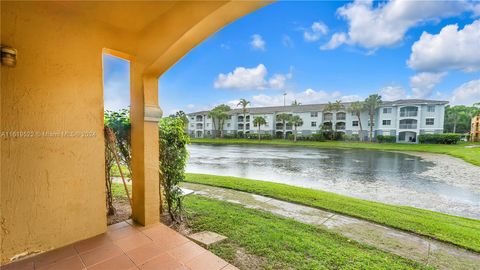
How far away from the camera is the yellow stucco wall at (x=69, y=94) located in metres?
2.17

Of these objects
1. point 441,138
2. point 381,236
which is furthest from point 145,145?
point 441,138

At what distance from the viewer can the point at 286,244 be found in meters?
2.75

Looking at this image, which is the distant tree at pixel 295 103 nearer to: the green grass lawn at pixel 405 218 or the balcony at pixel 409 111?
the balcony at pixel 409 111

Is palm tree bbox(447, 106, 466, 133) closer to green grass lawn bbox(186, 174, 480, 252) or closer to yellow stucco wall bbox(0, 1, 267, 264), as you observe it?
green grass lawn bbox(186, 174, 480, 252)

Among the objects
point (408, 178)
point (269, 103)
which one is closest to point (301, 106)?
point (269, 103)

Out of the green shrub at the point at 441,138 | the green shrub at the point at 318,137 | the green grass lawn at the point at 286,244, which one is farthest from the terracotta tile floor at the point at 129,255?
the green shrub at the point at 441,138

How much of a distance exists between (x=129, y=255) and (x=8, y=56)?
2.46 metres

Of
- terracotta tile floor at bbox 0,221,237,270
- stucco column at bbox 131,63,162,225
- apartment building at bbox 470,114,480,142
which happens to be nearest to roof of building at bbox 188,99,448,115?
apartment building at bbox 470,114,480,142

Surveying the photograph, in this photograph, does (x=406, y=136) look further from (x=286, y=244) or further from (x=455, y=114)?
(x=286, y=244)

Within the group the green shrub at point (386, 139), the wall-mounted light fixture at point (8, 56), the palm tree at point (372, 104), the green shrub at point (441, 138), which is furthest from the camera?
the palm tree at point (372, 104)

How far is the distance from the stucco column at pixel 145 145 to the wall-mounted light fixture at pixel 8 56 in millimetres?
1218

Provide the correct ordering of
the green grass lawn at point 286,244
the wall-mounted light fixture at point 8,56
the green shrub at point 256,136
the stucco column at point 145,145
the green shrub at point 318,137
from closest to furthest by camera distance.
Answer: the wall-mounted light fixture at point 8,56
the green grass lawn at point 286,244
the stucco column at point 145,145
the green shrub at point 318,137
the green shrub at point 256,136

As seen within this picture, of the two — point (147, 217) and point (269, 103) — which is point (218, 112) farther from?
point (147, 217)

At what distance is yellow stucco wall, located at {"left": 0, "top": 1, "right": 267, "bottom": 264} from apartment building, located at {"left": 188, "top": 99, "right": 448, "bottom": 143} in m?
38.4
